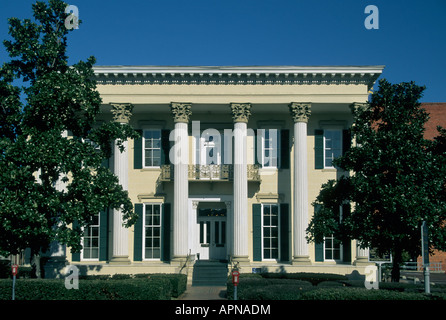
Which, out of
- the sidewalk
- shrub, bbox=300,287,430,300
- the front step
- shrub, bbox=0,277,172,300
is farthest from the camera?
the front step

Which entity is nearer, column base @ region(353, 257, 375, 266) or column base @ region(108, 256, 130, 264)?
column base @ region(353, 257, 375, 266)

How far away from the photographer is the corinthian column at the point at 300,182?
27.4 metres

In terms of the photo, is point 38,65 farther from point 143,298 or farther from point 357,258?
point 357,258

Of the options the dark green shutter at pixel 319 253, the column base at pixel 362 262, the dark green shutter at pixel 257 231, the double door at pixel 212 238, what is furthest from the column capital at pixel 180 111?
the column base at pixel 362 262

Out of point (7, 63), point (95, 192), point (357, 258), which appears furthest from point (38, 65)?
point (357, 258)

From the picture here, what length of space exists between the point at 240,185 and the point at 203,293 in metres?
6.11

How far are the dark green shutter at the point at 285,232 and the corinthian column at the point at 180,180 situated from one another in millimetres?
4994

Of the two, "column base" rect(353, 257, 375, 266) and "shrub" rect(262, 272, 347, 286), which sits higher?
"column base" rect(353, 257, 375, 266)

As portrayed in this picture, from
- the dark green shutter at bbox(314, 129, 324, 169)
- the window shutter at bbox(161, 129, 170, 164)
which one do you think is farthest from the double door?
the dark green shutter at bbox(314, 129, 324, 169)

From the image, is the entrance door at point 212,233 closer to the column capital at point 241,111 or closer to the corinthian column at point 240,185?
the corinthian column at point 240,185

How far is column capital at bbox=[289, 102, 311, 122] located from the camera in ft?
91.8

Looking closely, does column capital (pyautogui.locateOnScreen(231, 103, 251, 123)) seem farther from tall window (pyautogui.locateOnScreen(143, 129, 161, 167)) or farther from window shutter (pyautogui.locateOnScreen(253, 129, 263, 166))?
tall window (pyautogui.locateOnScreen(143, 129, 161, 167))

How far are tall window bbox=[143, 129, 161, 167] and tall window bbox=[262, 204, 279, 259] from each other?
6207 millimetres

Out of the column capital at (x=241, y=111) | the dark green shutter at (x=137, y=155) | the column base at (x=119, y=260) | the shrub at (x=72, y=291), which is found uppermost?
the column capital at (x=241, y=111)
